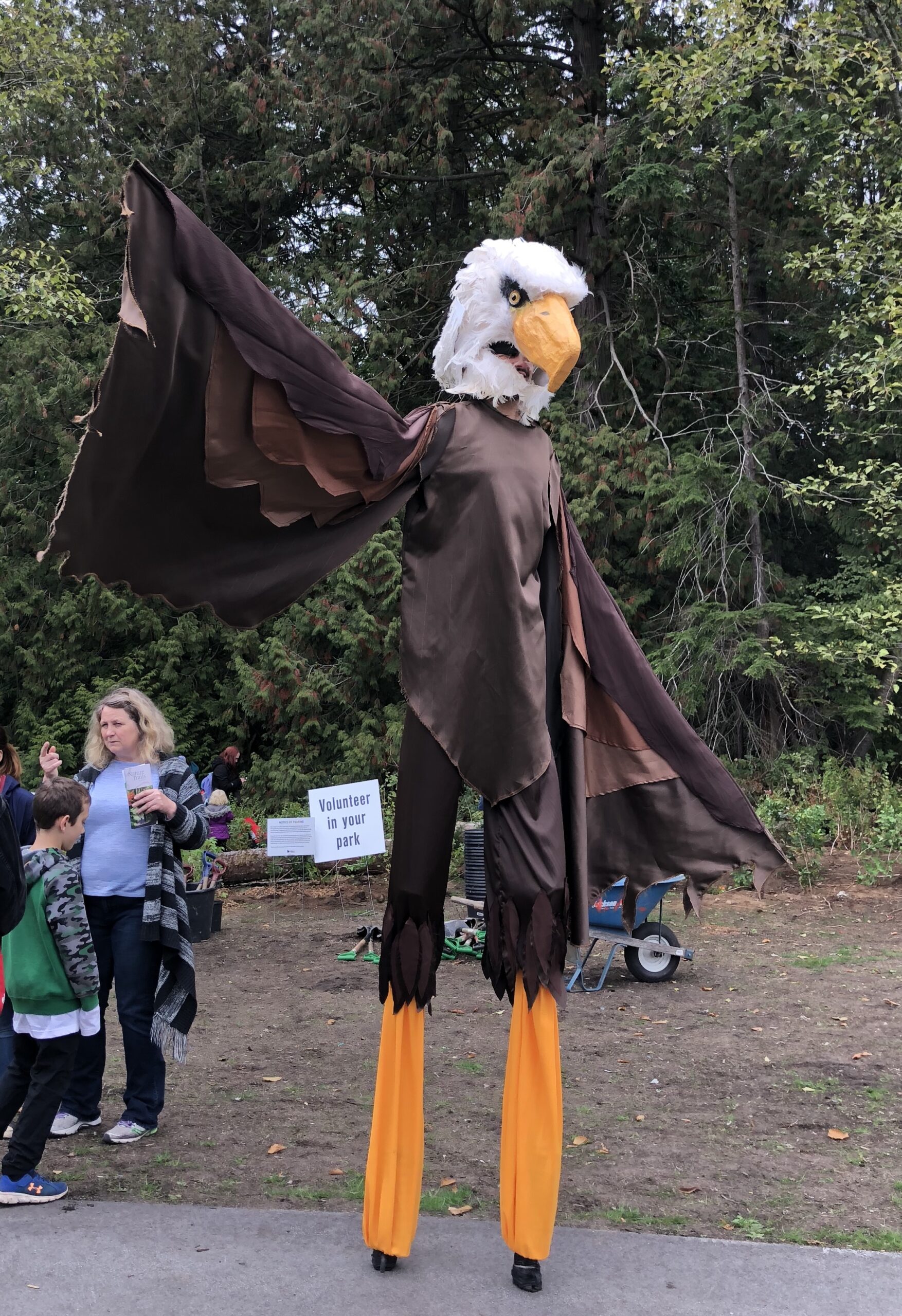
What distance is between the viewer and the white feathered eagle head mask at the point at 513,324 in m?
3.15

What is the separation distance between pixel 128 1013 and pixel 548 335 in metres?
2.77

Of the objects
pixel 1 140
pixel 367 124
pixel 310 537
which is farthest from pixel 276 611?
pixel 1 140

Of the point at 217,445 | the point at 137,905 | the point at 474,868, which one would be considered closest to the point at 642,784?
the point at 217,445

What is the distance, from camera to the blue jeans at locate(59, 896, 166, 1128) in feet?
13.6

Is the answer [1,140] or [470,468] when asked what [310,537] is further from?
[1,140]

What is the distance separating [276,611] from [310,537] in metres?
0.22

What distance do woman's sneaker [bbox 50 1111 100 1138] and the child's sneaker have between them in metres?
0.64

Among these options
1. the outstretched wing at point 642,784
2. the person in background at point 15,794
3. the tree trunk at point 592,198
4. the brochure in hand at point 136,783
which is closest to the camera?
the outstretched wing at point 642,784

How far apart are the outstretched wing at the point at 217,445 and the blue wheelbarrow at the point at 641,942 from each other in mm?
4160

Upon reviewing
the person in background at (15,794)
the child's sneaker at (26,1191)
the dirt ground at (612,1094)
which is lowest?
the dirt ground at (612,1094)

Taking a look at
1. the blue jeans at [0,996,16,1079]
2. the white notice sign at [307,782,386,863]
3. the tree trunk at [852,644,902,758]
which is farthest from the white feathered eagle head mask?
the tree trunk at [852,644,902,758]

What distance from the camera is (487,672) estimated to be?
3.06m

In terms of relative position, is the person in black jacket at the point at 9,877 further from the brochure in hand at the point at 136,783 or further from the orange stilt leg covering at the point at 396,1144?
the orange stilt leg covering at the point at 396,1144

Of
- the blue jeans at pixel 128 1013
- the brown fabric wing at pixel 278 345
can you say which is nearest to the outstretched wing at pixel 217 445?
the brown fabric wing at pixel 278 345
